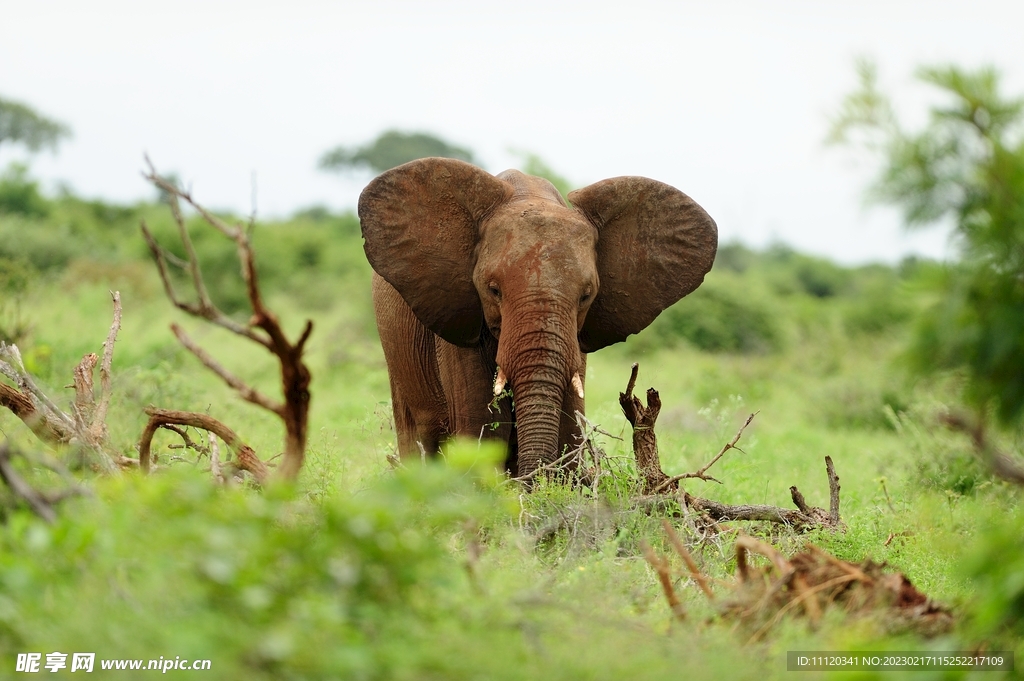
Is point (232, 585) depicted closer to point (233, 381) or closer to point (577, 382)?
point (233, 381)

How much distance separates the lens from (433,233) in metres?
6.20

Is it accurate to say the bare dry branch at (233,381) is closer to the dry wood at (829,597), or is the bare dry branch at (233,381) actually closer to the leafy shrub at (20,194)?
the dry wood at (829,597)

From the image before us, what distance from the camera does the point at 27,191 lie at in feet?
102

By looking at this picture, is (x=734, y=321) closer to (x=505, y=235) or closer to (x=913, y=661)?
(x=505, y=235)

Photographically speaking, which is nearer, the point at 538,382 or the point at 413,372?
the point at 538,382

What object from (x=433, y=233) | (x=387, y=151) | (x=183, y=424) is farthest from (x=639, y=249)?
(x=387, y=151)

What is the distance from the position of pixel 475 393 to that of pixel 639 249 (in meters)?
1.29

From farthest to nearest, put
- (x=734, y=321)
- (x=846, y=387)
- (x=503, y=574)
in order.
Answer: (x=734, y=321)
(x=846, y=387)
(x=503, y=574)

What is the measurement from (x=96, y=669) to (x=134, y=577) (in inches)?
14.1

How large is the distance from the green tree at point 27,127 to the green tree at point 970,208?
136 feet

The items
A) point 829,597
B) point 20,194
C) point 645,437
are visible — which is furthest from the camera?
point 20,194

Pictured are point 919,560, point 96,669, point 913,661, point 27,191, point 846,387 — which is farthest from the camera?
point 27,191

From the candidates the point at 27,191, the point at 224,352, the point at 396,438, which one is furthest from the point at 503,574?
the point at 27,191

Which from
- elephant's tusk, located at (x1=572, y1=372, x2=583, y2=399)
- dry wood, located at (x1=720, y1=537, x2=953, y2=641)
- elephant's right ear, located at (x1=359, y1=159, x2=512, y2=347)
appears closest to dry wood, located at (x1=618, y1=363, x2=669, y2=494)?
elephant's tusk, located at (x1=572, y1=372, x2=583, y2=399)
